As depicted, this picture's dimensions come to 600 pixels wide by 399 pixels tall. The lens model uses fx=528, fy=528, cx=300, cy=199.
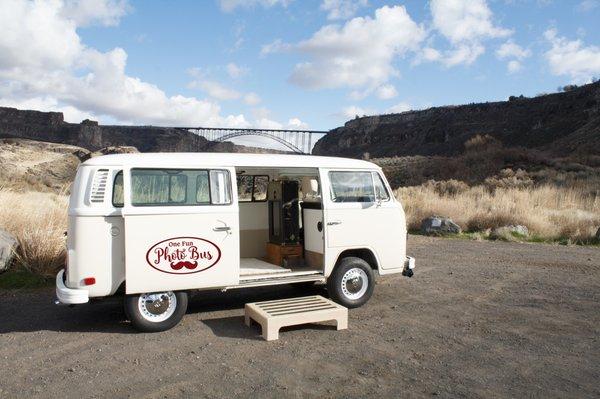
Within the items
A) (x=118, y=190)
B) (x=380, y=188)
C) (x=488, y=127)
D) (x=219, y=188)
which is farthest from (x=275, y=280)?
(x=488, y=127)

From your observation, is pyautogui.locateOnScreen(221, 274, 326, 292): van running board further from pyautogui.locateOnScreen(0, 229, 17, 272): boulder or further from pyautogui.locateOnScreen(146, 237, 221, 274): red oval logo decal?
pyautogui.locateOnScreen(0, 229, 17, 272): boulder

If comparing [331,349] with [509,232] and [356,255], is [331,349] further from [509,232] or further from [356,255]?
[509,232]

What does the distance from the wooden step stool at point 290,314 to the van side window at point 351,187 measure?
4.98 ft

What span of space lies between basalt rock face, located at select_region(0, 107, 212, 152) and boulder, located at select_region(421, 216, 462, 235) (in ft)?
306

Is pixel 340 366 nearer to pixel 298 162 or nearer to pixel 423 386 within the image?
pixel 423 386

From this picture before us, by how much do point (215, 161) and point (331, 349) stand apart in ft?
8.95

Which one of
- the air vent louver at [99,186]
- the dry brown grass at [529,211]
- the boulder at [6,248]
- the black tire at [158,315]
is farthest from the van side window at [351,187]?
the dry brown grass at [529,211]

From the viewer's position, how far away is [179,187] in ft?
21.2

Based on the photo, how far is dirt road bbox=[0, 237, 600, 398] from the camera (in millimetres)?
4855

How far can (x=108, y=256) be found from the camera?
6.03m

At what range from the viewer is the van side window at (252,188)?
8.86 m

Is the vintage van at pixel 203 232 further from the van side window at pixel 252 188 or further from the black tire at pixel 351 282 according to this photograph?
the van side window at pixel 252 188

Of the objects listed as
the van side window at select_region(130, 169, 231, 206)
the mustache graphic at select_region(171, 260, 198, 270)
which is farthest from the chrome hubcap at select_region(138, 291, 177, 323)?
the van side window at select_region(130, 169, 231, 206)

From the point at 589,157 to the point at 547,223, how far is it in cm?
2561
